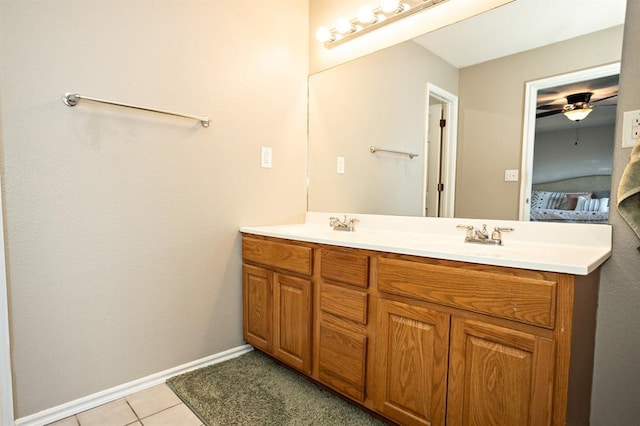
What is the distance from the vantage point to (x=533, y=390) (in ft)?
2.97

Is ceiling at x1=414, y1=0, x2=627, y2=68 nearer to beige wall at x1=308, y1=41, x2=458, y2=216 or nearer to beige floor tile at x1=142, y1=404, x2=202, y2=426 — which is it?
beige wall at x1=308, y1=41, x2=458, y2=216

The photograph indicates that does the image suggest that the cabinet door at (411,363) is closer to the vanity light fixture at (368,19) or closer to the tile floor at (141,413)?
the tile floor at (141,413)

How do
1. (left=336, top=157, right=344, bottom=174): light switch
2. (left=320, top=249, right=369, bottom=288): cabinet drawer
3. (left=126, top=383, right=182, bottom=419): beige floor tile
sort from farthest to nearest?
(left=336, top=157, right=344, bottom=174): light switch, (left=126, top=383, right=182, bottom=419): beige floor tile, (left=320, top=249, right=369, bottom=288): cabinet drawer

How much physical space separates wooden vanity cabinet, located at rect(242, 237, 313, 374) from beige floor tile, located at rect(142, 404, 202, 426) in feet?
1.53

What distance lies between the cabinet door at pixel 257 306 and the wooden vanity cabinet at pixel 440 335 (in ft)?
0.49

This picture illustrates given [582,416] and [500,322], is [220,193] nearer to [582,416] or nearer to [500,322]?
[500,322]

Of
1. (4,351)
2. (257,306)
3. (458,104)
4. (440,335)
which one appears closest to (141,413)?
(4,351)

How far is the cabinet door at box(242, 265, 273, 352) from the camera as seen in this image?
1.75 metres

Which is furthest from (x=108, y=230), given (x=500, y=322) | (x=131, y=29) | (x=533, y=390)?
(x=533, y=390)

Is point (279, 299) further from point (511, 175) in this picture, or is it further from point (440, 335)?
point (511, 175)

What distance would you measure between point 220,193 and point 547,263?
1.49 m

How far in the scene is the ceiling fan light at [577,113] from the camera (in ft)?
3.94

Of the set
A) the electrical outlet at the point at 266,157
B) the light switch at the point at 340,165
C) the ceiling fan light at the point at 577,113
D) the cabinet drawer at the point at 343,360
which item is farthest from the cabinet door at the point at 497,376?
the electrical outlet at the point at 266,157

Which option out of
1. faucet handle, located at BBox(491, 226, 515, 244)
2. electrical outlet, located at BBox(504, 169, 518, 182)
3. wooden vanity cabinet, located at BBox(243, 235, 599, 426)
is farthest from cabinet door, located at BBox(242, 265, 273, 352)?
electrical outlet, located at BBox(504, 169, 518, 182)
